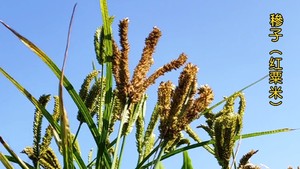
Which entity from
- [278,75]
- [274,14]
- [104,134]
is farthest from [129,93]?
[274,14]

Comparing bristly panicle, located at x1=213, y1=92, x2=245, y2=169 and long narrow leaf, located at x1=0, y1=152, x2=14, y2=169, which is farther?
bristly panicle, located at x1=213, y1=92, x2=245, y2=169

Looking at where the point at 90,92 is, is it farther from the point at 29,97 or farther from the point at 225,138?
the point at 225,138

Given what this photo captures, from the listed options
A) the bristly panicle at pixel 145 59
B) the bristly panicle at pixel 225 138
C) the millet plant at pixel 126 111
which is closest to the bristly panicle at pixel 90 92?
the millet plant at pixel 126 111

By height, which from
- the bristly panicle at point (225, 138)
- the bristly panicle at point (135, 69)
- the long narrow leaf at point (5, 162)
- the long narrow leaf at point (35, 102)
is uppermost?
the bristly panicle at point (135, 69)

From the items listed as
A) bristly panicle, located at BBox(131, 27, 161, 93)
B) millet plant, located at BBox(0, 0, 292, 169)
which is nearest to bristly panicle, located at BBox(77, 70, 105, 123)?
millet plant, located at BBox(0, 0, 292, 169)

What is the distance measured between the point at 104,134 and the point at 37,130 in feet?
0.74

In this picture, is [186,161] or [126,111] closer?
[126,111]

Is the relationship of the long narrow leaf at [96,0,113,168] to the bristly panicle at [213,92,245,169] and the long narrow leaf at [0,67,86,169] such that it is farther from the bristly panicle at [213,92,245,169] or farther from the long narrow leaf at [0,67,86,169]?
the bristly panicle at [213,92,245,169]

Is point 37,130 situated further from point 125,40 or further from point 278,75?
point 278,75

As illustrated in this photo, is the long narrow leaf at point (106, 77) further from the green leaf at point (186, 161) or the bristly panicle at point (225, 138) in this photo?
the green leaf at point (186, 161)

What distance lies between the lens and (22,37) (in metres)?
1.09


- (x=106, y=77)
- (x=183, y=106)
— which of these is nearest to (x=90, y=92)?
(x=106, y=77)

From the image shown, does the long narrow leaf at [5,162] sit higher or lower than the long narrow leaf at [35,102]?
lower

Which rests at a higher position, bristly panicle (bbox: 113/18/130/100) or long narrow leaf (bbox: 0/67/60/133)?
bristly panicle (bbox: 113/18/130/100)
